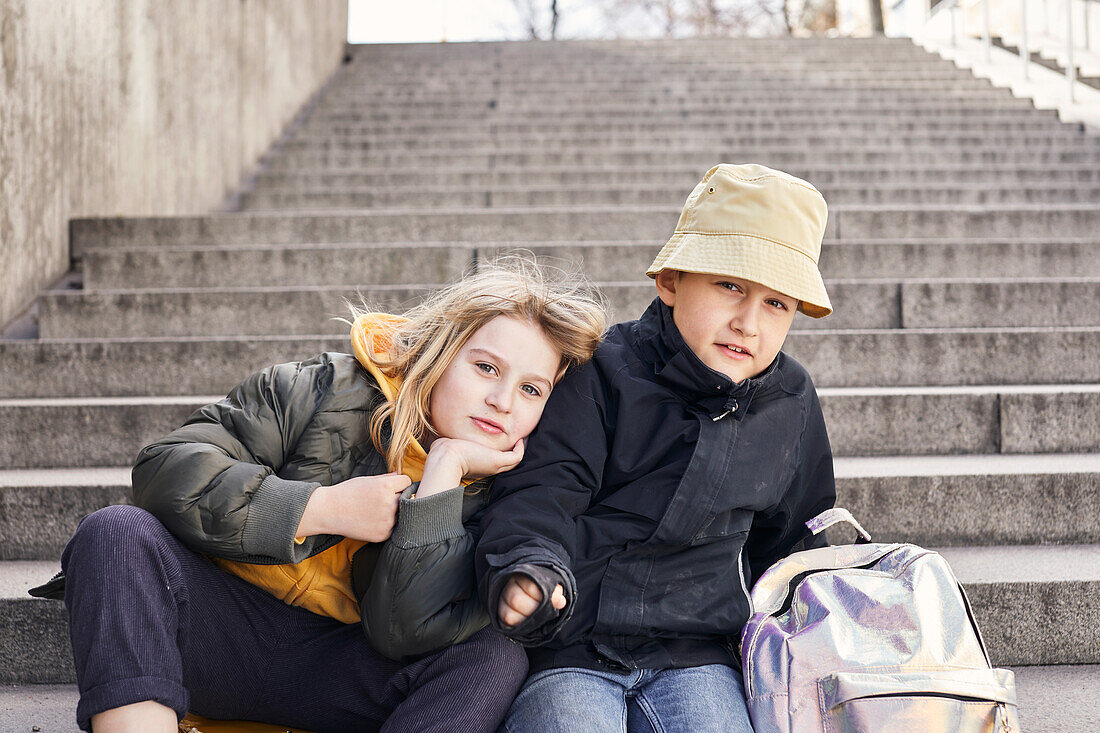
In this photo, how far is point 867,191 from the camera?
5438 mm

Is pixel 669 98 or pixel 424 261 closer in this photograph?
pixel 424 261

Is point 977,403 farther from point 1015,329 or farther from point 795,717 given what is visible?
point 795,717

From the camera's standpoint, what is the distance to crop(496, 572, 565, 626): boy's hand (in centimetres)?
145

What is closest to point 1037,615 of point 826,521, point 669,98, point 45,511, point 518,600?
point 826,521

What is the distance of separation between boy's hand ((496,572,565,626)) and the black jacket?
0.46 ft

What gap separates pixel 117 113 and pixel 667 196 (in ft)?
9.96

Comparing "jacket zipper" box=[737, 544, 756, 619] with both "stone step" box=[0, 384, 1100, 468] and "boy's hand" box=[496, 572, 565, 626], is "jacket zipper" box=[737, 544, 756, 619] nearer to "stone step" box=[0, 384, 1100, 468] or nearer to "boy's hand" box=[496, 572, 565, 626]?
"boy's hand" box=[496, 572, 565, 626]

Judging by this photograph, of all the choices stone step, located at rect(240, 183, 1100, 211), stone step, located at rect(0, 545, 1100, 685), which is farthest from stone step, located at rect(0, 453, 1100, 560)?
stone step, located at rect(240, 183, 1100, 211)

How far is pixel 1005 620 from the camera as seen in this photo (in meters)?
2.17

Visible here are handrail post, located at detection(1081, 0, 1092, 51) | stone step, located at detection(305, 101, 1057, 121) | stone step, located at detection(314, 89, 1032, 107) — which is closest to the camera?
stone step, located at detection(305, 101, 1057, 121)

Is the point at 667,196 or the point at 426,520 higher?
the point at 667,196

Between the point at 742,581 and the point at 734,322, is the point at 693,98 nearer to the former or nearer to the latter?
the point at 734,322

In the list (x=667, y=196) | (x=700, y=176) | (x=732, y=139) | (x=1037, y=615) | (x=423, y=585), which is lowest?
(x=1037, y=615)

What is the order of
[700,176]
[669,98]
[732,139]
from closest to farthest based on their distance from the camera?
[700,176]
[732,139]
[669,98]
